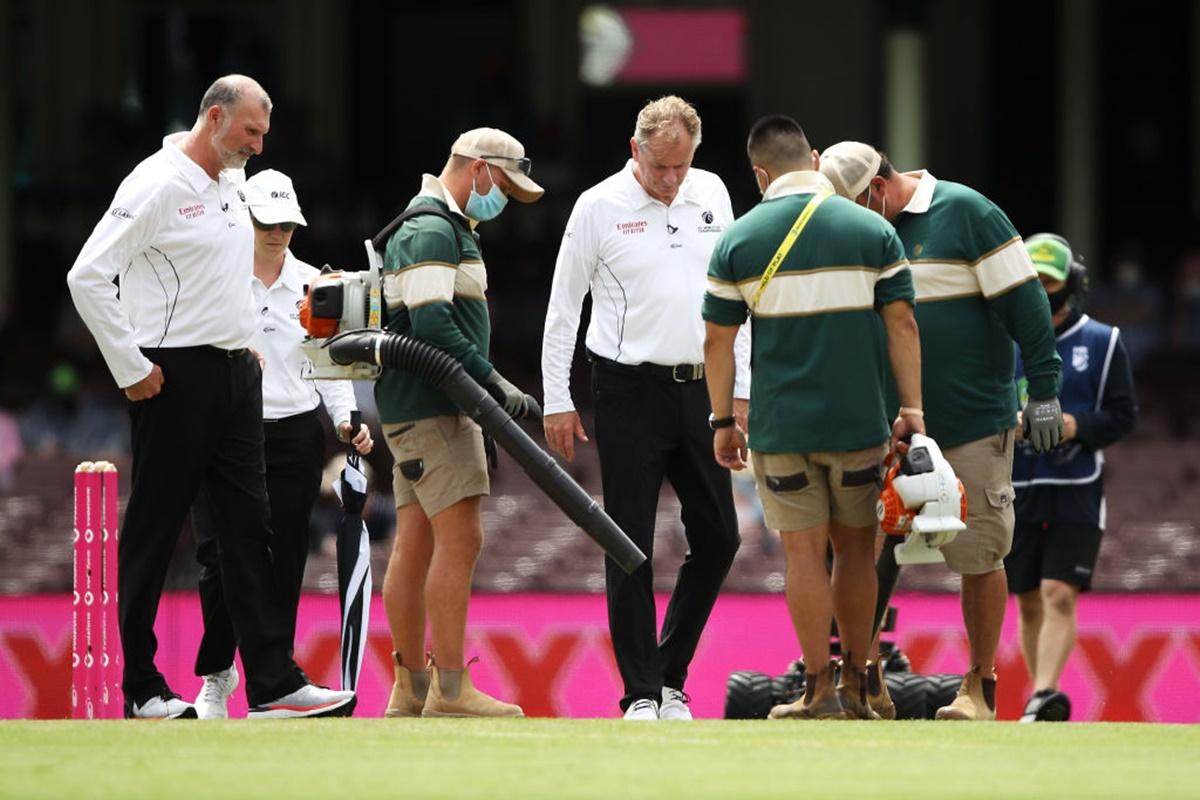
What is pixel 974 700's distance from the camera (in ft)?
28.4

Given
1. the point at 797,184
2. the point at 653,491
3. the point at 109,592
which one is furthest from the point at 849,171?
the point at 109,592

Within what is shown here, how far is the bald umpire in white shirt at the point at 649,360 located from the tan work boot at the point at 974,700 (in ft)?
3.17

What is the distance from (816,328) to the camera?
7.94m

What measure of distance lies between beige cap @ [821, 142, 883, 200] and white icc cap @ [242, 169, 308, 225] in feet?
7.14

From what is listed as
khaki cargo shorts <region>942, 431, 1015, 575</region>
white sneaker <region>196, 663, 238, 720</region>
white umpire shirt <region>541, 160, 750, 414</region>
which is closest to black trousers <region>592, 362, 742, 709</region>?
white umpire shirt <region>541, 160, 750, 414</region>

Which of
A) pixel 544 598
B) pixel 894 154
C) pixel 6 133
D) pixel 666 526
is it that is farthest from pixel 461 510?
pixel 6 133

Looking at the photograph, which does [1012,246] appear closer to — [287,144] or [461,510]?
[461,510]

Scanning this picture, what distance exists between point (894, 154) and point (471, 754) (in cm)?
1814

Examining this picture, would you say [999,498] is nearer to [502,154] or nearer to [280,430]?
[502,154]

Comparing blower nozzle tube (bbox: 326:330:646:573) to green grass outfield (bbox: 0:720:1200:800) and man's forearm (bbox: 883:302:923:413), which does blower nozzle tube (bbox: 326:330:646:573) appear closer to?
green grass outfield (bbox: 0:720:1200:800)

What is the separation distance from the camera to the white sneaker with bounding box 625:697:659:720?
8.58 meters

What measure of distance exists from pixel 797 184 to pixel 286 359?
100 inches

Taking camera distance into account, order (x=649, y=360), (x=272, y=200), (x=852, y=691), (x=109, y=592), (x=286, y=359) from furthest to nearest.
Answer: (x=286, y=359) < (x=272, y=200) < (x=109, y=592) < (x=649, y=360) < (x=852, y=691)

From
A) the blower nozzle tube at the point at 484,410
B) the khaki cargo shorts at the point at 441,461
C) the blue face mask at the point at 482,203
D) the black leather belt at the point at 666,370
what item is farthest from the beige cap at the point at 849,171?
the khaki cargo shorts at the point at 441,461
